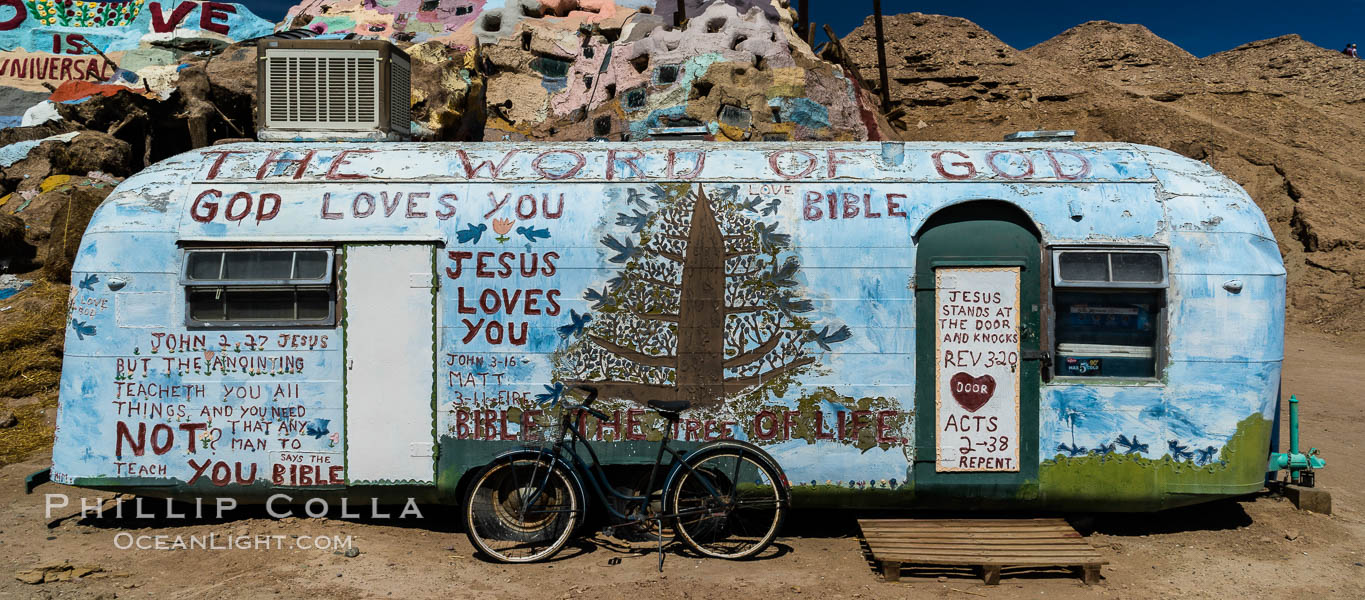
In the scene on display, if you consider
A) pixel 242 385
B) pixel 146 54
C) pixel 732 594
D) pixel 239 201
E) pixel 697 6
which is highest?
pixel 697 6

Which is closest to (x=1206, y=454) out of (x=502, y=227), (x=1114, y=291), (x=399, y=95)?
(x=1114, y=291)

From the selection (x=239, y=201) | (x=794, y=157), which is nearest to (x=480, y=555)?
(x=239, y=201)

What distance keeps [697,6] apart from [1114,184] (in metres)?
16.5

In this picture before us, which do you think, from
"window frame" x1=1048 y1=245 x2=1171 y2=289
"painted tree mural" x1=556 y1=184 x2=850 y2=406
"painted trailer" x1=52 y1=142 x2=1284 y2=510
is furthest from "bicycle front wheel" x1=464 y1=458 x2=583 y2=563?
"window frame" x1=1048 y1=245 x2=1171 y2=289

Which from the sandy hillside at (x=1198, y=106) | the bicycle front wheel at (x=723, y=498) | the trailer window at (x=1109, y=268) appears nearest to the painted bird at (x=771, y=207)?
the bicycle front wheel at (x=723, y=498)

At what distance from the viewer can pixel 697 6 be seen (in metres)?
20.8

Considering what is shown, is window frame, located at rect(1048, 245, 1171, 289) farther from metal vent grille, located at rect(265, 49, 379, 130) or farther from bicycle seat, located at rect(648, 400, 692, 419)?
metal vent grille, located at rect(265, 49, 379, 130)

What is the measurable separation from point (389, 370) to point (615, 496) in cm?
175

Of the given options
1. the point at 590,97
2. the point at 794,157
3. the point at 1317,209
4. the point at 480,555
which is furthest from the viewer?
the point at 1317,209

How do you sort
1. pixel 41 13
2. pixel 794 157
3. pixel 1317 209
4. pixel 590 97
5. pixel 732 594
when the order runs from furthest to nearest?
pixel 1317 209 → pixel 41 13 → pixel 590 97 → pixel 794 157 → pixel 732 594

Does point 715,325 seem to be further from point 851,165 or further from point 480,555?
point 480,555

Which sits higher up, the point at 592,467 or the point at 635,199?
the point at 635,199

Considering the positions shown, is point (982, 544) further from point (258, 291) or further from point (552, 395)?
point (258, 291)

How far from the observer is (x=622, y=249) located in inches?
228
